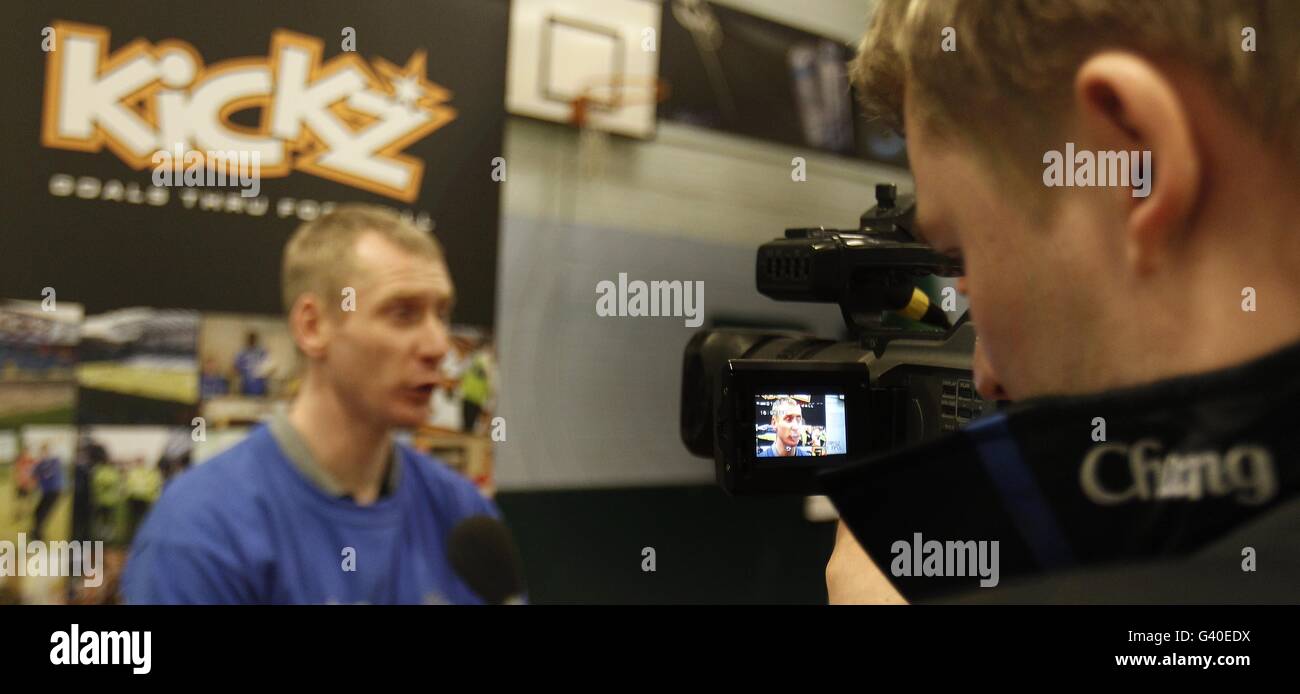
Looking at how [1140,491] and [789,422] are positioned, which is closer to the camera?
[1140,491]

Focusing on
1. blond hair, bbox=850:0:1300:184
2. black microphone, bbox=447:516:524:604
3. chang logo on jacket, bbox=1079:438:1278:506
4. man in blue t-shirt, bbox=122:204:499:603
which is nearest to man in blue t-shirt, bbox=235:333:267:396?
man in blue t-shirt, bbox=122:204:499:603

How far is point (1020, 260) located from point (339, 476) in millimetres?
1749

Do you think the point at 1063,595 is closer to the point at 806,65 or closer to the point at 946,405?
the point at 946,405

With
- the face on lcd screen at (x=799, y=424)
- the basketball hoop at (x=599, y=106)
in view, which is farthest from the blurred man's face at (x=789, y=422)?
the basketball hoop at (x=599, y=106)

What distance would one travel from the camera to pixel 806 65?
2963mm

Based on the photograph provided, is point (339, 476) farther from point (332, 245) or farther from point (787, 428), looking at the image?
point (787, 428)

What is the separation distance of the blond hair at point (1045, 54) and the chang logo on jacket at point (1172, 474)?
0.13m

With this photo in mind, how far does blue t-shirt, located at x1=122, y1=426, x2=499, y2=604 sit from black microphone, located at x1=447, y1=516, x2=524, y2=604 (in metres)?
0.02

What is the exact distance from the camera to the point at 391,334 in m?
2.08

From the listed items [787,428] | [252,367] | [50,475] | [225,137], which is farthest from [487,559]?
[787,428]

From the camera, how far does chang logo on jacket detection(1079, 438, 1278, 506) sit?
40 centimetres

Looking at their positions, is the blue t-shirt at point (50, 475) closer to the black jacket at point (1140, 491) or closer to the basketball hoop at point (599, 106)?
the basketball hoop at point (599, 106)
